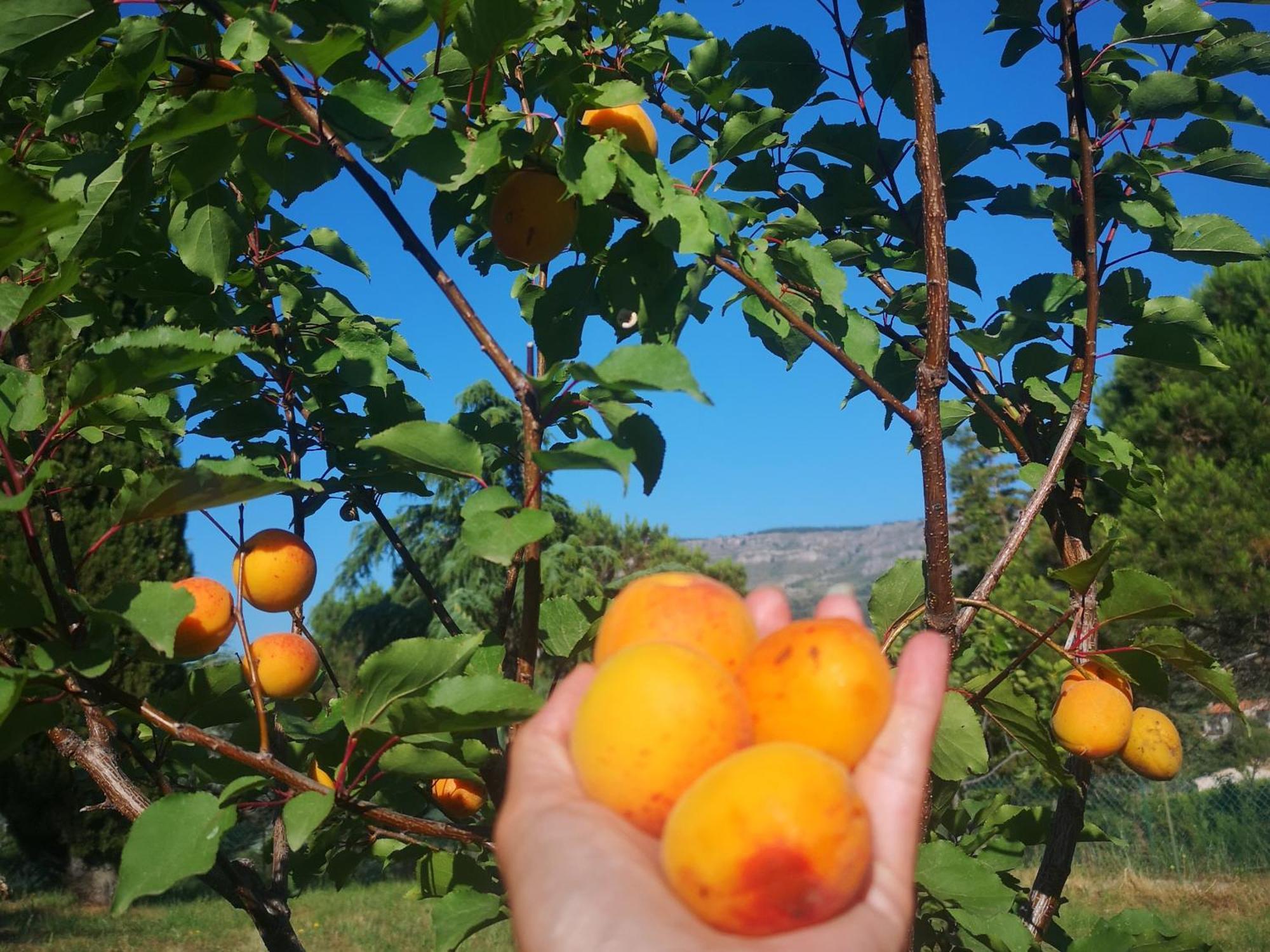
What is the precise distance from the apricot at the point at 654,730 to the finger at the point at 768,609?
332mm

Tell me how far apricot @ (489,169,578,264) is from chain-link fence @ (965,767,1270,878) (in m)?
8.51

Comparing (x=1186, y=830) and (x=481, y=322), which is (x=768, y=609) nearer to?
(x=481, y=322)

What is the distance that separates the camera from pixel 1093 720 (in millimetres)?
1747

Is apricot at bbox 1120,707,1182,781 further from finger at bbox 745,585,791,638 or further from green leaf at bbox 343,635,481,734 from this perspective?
green leaf at bbox 343,635,481,734

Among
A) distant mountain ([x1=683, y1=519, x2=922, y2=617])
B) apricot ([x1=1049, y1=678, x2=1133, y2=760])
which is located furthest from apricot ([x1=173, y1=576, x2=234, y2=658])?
distant mountain ([x1=683, y1=519, x2=922, y2=617])

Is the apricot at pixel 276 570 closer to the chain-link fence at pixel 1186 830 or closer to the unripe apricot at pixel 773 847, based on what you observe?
the unripe apricot at pixel 773 847

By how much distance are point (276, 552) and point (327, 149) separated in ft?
2.28

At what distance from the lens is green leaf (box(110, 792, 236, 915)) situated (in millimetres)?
1073

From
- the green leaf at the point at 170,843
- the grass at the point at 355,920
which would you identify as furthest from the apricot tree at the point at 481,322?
the grass at the point at 355,920

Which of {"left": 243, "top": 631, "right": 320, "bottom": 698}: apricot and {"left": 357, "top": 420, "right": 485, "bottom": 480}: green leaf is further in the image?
{"left": 243, "top": 631, "right": 320, "bottom": 698}: apricot

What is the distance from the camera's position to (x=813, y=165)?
1905mm

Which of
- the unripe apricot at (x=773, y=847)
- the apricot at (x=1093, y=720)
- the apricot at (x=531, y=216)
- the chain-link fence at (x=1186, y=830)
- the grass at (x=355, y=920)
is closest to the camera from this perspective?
the unripe apricot at (x=773, y=847)

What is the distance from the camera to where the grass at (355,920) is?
6.80m

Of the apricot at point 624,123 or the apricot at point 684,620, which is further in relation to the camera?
the apricot at point 624,123
